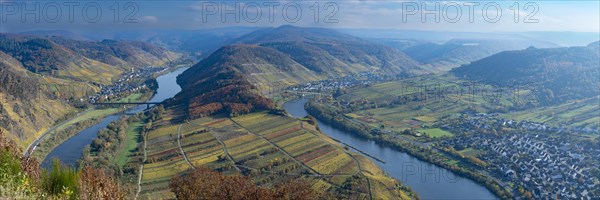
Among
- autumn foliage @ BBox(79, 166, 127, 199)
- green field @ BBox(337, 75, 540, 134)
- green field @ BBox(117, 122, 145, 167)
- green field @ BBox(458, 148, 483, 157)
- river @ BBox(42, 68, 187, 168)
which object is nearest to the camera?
autumn foliage @ BBox(79, 166, 127, 199)

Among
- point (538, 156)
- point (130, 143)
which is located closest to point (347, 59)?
point (538, 156)

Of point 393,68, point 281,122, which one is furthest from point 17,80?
point 393,68

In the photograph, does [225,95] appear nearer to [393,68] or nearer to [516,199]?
[516,199]

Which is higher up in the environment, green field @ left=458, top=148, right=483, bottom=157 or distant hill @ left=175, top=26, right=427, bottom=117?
distant hill @ left=175, top=26, right=427, bottom=117

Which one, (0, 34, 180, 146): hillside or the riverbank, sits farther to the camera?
(0, 34, 180, 146): hillside

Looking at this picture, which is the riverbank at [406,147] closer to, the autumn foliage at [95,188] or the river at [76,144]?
the river at [76,144]

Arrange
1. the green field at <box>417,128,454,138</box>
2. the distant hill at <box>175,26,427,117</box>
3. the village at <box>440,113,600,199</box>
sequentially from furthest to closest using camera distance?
1. the distant hill at <box>175,26,427,117</box>
2. the green field at <box>417,128,454,138</box>
3. the village at <box>440,113,600,199</box>

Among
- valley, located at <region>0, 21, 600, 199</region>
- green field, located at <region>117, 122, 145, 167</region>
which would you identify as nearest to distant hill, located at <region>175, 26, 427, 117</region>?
valley, located at <region>0, 21, 600, 199</region>

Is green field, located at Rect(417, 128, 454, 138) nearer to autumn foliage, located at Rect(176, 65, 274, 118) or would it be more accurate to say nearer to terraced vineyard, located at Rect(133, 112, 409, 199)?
terraced vineyard, located at Rect(133, 112, 409, 199)
